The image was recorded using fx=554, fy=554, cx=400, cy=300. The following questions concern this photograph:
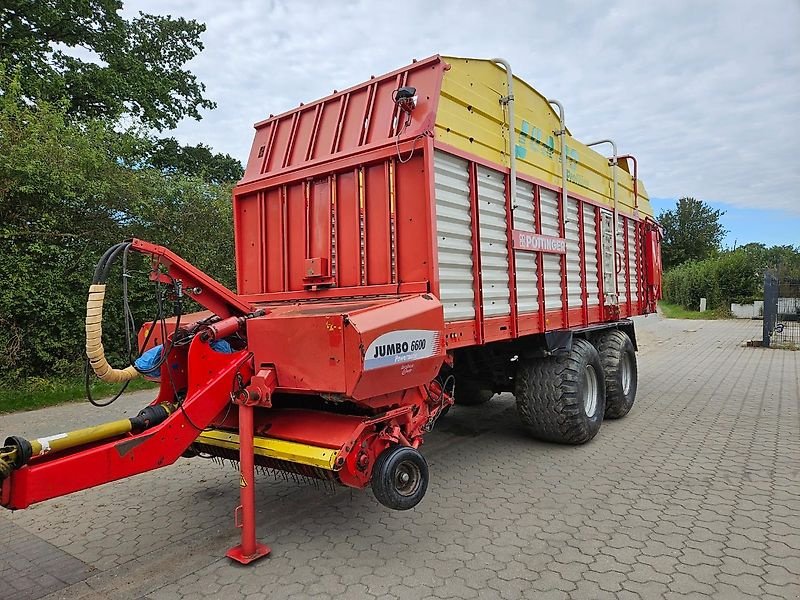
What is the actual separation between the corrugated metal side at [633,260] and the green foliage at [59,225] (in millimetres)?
7687

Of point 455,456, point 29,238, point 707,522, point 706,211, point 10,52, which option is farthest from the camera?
point 706,211

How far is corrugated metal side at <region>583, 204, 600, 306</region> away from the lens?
617 centimetres

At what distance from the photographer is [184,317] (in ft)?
14.6

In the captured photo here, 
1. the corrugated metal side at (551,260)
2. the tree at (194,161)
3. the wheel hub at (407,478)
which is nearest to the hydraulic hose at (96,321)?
the wheel hub at (407,478)

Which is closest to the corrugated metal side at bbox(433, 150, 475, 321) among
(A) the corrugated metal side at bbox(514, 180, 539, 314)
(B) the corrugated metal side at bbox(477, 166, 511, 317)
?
(B) the corrugated metal side at bbox(477, 166, 511, 317)

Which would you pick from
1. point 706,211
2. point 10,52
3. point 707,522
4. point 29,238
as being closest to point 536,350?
point 707,522

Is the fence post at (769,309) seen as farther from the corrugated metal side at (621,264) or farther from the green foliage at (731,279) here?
the green foliage at (731,279)

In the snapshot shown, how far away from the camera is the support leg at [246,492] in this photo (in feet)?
10.7

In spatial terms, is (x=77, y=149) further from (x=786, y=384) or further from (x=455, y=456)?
(x=786, y=384)

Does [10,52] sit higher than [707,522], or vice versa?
[10,52]

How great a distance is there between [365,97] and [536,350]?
2859 mm

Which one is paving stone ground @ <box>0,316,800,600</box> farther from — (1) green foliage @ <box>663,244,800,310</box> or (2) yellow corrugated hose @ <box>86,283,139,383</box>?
(1) green foliage @ <box>663,244,800,310</box>

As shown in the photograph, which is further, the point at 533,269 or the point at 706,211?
the point at 706,211

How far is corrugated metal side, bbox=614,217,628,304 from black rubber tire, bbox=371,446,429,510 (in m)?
4.73
